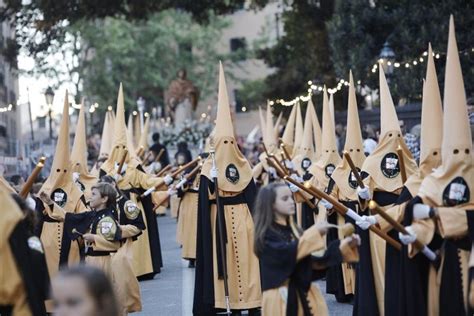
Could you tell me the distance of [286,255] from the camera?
318 inches

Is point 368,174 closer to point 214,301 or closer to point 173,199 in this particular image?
point 214,301

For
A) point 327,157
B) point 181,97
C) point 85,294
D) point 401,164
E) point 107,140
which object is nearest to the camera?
point 85,294

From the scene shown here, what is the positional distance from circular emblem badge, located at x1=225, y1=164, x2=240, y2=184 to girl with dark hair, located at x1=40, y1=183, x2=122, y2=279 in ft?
4.50

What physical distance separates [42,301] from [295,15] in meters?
25.8

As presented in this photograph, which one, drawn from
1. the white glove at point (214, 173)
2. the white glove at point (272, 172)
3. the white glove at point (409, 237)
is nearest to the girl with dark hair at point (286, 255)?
the white glove at point (409, 237)

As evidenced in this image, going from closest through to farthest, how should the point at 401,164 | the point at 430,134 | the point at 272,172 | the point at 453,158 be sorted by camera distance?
1. the point at 453,158
2. the point at 430,134
3. the point at 401,164
4. the point at 272,172

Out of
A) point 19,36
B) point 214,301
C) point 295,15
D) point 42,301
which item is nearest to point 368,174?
point 214,301

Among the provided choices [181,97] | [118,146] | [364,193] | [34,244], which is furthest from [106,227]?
[181,97]

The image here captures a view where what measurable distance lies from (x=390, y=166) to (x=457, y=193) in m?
2.93

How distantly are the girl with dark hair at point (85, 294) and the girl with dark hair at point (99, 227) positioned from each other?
632 cm

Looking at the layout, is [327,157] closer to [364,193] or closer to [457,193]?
[364,193]

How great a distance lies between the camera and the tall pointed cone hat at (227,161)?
1252 cm

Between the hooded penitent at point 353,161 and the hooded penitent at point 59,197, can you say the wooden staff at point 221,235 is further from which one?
the hooded penitent at point 59,197

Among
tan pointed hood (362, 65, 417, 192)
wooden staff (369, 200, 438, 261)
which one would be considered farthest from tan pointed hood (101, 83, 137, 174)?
wooden staff (369, 200, 438, 261)
